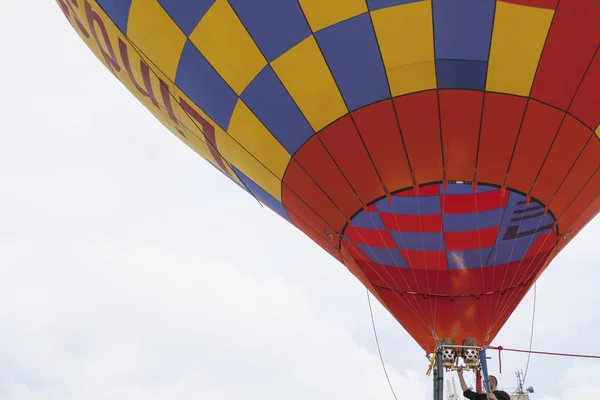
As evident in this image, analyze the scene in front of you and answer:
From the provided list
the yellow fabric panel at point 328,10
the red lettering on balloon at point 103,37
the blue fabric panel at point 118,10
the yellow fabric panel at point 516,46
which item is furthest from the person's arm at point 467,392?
the red lettering on balloon at point 103,37

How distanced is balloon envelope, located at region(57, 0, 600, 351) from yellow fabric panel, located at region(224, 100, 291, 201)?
0.02 metres

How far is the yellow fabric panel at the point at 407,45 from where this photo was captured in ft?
19.0

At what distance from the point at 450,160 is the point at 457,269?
1419 mm

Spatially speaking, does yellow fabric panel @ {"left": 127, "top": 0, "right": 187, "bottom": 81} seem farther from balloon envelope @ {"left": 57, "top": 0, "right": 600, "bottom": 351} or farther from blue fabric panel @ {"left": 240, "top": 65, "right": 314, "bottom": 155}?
blue fabric panel @ {"left": 240, "top": 65, "right": 314, "bottom": 155}

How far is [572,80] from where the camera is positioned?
6.01 meters

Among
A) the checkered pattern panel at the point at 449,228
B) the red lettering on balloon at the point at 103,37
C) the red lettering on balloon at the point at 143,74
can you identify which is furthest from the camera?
the red lettering on balloon at the point at 103,37

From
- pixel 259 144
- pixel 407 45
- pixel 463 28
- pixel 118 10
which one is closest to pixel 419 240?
A: pixel 259 144

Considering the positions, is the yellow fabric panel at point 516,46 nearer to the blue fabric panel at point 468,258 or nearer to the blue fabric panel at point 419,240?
the blue fabric panel at point 419,240

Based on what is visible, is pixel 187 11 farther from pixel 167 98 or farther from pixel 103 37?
pixel 103 37

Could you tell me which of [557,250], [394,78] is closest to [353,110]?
[394,78]

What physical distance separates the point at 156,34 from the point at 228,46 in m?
0.92

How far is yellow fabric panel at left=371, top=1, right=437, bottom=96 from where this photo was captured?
580cm

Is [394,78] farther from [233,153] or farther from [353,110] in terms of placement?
[233,153]

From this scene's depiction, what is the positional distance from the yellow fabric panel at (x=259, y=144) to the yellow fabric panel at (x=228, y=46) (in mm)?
267
